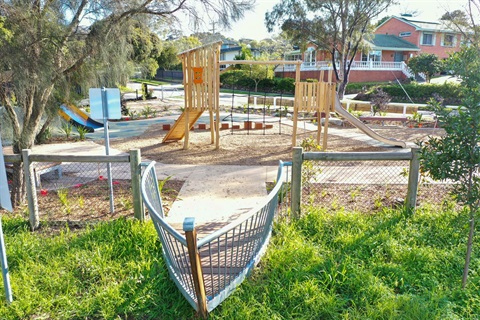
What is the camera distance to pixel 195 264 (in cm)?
234

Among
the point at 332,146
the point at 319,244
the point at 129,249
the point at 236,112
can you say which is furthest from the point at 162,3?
the point at 236,112

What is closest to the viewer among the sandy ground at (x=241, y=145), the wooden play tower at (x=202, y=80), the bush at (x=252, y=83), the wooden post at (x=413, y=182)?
the wooden post at (x=413, y=182)

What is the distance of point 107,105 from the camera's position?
4422 mm

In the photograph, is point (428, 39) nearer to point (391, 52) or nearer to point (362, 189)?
point (391, 52)

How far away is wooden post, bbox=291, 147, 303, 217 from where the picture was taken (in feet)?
13.5

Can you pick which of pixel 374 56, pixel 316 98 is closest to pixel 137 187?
pixel 316 98

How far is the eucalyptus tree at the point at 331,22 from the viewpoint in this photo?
22828mm

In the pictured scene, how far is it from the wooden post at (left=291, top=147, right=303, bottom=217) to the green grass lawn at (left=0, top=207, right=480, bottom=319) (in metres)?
0.19

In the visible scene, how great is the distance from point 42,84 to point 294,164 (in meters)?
3.12

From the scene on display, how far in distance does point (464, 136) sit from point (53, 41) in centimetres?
445

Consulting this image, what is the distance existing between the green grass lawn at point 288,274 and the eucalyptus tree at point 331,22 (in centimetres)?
2156

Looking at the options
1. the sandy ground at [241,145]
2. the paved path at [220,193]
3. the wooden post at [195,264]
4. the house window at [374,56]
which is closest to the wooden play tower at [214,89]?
the sandy ground at [241,145]

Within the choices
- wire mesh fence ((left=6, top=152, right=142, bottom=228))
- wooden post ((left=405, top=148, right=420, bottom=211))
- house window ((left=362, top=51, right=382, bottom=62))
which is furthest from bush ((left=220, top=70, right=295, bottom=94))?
wooden post ((left=405, top=148, right=420, bottom=211))

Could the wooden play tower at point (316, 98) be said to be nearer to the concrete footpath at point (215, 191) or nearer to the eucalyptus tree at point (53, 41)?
the concrete footpath at point (215, 191)
